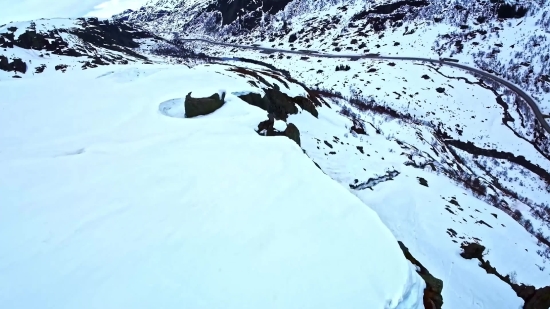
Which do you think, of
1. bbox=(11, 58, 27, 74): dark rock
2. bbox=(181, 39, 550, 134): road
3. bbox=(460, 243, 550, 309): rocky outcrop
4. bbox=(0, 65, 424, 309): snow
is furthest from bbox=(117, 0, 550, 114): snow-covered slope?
bbox=(11, 58, 27, 74): dark rock

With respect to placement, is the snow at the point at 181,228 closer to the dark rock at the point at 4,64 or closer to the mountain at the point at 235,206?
the mountain at the point at 235,206

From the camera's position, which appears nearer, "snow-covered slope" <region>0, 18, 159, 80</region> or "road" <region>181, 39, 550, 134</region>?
"snow-covered slope" <region>0, 18, 159, 80</region>

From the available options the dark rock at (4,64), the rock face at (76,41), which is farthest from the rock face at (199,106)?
the dark rock at (4,64)

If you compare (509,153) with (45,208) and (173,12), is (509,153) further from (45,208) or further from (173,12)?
(173,12)

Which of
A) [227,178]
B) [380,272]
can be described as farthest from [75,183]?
[380,272]

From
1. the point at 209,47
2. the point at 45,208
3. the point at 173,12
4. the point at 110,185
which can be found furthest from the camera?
the point at 173,12

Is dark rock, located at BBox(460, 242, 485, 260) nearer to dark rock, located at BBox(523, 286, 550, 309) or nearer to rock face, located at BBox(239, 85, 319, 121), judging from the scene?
dark rock, located at BBox(523, 286, 550, 309)

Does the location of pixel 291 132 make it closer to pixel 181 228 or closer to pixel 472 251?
pixel 472 251

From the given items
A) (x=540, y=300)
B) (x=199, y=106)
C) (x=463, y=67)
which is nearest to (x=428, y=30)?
(x=463, y=67)
